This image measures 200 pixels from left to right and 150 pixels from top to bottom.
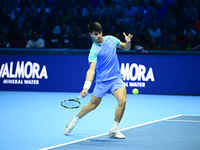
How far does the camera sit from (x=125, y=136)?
18.0ft

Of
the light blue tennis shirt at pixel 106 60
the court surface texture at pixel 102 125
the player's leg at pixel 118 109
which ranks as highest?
the light blue tennis shirt at pixel 106 60

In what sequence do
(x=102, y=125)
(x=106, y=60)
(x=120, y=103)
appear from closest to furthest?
(x=120, y=103), (x=106, y=60), (x=102, y=125)

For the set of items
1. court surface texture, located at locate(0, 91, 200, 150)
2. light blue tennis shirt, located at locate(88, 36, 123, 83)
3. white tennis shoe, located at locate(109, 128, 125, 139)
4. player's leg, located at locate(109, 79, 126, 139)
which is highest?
light blue tennis shirt, located at locate(88, 36, 123, 83)

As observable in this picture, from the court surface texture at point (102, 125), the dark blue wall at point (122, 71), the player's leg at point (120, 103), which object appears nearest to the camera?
the court surface texture at point (102, 125)

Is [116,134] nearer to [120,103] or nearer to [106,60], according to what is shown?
[120,103]

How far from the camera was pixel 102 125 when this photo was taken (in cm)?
644

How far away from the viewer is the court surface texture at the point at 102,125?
16.3 ft

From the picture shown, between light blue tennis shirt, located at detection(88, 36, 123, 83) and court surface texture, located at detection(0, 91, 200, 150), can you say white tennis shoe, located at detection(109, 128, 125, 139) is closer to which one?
court surface texture, located at detection(0, 91, 200, 150)

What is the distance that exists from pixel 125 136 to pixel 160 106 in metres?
3.62

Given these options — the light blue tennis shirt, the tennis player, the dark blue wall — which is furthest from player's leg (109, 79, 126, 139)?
the dark blue wall

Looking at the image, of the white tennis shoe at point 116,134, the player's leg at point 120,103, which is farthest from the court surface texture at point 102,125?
the player's leg at point 120,103

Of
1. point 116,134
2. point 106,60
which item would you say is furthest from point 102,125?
point 106,60

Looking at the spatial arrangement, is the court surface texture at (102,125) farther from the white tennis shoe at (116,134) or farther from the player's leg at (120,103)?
the player's leg at (120,103)

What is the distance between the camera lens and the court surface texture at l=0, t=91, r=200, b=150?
4.98 meters
